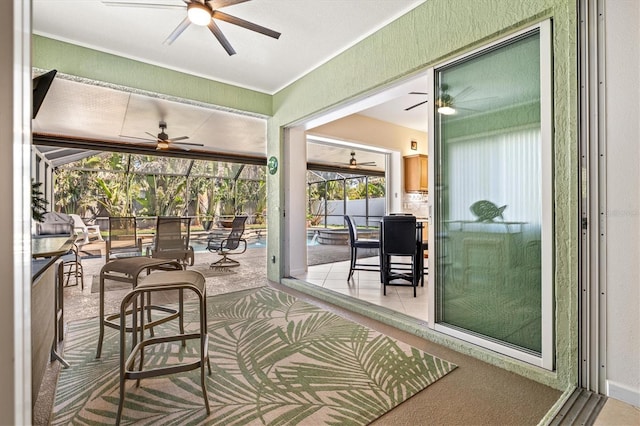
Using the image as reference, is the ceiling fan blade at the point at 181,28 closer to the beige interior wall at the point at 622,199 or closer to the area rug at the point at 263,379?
the area rug at the point at 263,379

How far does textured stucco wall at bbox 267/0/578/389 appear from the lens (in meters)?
1.82

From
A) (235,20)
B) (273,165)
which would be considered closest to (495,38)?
(235,20)

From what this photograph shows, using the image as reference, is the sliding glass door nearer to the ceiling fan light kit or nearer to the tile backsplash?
the ceiling fan light kit

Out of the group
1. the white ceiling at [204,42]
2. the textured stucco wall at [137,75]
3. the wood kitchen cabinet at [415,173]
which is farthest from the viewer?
the wood kitchen cabinet at [415,173]

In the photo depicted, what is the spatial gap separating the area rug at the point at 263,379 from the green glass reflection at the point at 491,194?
1.74 feet

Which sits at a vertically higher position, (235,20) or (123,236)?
(235,20)

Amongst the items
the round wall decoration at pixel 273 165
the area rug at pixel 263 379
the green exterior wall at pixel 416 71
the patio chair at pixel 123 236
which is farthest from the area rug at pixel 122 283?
the round wall decoration at pixel 273 165

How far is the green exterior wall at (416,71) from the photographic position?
1827mm

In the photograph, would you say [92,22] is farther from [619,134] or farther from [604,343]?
[604,343]

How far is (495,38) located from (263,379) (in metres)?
2.73

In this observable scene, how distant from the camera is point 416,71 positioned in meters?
2.70

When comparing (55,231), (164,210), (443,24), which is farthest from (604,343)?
(164,210)

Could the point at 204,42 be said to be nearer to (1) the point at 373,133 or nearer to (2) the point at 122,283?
(1) the point at 373,133

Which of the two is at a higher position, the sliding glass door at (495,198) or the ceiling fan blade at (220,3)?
the ceiling fan blade at (220,3)
